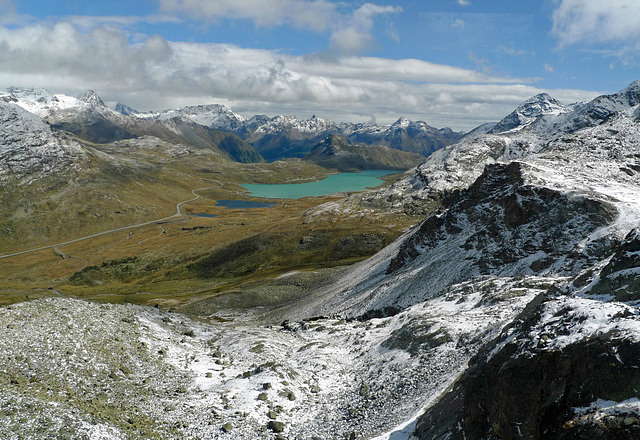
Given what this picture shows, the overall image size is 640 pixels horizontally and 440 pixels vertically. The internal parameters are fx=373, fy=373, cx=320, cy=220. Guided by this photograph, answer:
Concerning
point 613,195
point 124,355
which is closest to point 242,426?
point 124,355

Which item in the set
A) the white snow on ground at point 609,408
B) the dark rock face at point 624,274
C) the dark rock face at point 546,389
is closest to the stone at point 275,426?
the dark rock face at point 546,389

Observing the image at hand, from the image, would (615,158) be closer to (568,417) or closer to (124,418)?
(568,417)

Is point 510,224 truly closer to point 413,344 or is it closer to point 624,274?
point 413,344

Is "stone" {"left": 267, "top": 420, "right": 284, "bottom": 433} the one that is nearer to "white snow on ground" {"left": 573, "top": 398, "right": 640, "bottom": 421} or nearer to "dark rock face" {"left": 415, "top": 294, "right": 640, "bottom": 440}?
"dark rock face" {"left": 415, "top": 294, "right": 640, "bottom": 440}

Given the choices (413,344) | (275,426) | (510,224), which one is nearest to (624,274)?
(413,344)

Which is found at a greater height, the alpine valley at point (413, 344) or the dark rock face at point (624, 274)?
the dark rock face at point (624, 274)

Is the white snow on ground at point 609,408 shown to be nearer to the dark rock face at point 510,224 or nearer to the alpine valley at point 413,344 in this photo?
the alpine valley at point 413,344

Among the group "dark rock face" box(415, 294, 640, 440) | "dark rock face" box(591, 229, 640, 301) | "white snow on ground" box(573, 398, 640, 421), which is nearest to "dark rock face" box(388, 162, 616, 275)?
"dark rock face" box(591, 229, 640, 301)
